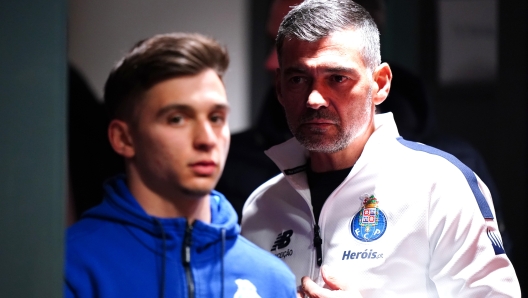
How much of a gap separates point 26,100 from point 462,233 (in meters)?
0.83

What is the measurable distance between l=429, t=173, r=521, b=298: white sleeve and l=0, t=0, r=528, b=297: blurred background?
562 millimetres

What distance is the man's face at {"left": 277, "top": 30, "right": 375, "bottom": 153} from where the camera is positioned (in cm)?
146

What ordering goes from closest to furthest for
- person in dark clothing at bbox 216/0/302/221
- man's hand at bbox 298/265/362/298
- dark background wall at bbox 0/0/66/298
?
dark background wall at bbox 0/0/66/298 < man's hand at bbox 298/265/362/298 < person in dark clothing at bbox 216/0/302/221

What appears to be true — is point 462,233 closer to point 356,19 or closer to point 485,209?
point 485,209

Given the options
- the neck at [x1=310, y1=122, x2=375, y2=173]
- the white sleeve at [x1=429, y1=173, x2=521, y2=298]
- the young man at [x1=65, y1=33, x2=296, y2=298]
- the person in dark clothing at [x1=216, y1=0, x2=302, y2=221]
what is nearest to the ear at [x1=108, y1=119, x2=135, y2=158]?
the young man at [x1=65, y1=33, x2=296, y2=298]

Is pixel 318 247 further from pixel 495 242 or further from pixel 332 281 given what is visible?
pixel 495 242

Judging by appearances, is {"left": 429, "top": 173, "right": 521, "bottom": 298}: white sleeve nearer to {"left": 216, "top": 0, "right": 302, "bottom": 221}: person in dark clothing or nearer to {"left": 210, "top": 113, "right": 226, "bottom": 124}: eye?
{"left": 210, "top": 113, "right": 226, "bottom": 124}: eye

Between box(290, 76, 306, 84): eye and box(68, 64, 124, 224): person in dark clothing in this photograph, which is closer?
box(290, 76, 306, 84): eye

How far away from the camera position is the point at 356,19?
1.50 m

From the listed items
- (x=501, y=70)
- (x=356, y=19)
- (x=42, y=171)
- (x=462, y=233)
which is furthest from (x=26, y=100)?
(x=501, y=70)

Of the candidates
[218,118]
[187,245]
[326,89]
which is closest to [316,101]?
[326,89]

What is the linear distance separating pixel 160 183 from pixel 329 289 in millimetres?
419

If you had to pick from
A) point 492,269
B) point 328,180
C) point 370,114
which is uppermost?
point 370,114

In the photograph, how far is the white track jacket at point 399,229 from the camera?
4.80 ft
